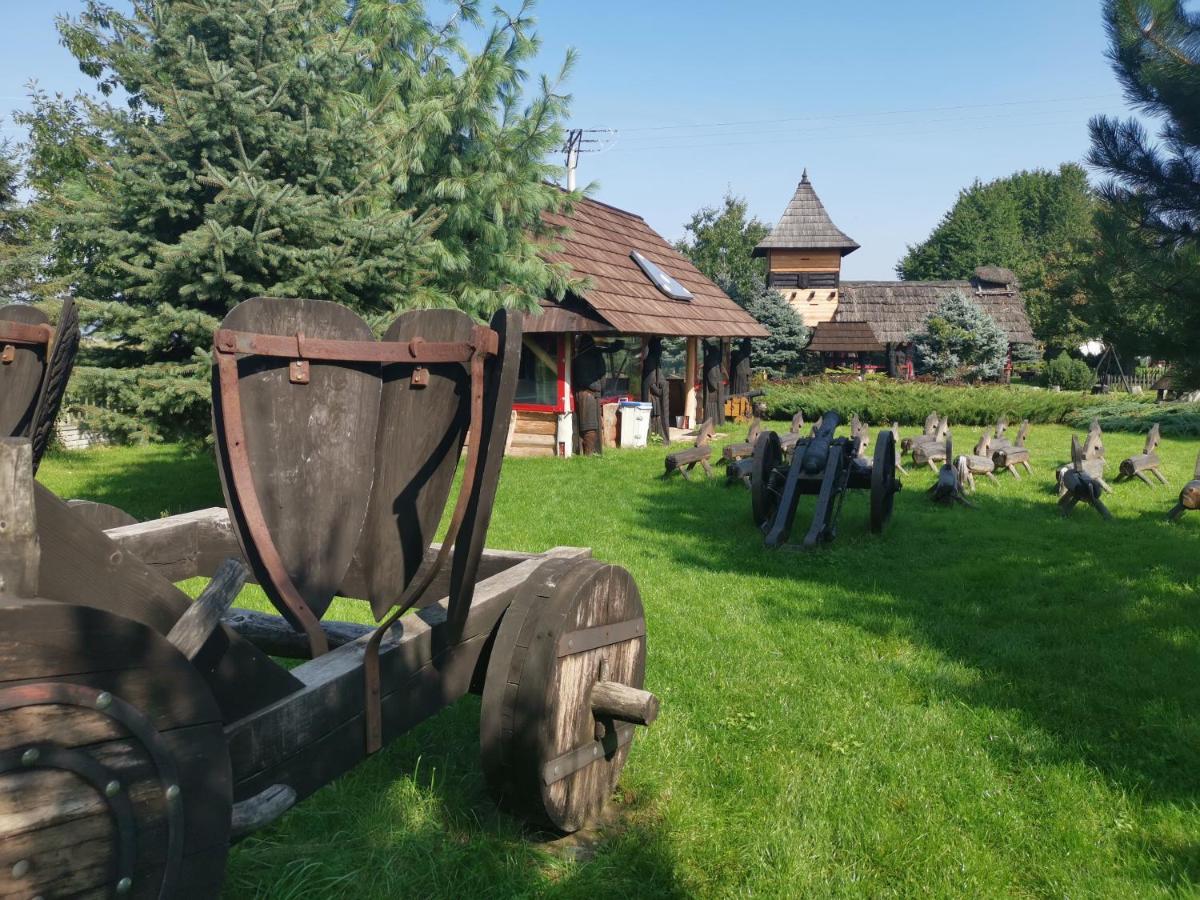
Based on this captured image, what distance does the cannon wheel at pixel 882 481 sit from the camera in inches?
291

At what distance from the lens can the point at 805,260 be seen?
112 ft

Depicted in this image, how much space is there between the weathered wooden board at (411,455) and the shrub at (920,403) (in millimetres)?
17300

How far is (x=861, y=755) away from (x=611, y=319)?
10.1m

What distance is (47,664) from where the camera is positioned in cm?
114

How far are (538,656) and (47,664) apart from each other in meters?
1.30

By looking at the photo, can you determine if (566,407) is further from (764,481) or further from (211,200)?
(211,200)

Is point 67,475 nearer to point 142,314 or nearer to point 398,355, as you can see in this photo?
point 142,314

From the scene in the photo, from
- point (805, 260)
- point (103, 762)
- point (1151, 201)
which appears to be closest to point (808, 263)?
point (805, 260)

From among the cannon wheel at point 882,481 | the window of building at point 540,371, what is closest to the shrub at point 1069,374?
the window of building at point 540,371

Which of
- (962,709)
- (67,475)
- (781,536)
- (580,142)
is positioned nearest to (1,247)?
(67,475)

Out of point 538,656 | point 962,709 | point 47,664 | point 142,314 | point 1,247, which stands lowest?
point 962,709

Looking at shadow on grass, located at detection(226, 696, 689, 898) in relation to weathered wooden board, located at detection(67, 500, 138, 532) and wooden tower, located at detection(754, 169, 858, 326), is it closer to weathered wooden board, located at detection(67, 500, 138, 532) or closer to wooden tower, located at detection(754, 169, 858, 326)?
weathered wooden board, located at detection(67, 500, 138, 532)

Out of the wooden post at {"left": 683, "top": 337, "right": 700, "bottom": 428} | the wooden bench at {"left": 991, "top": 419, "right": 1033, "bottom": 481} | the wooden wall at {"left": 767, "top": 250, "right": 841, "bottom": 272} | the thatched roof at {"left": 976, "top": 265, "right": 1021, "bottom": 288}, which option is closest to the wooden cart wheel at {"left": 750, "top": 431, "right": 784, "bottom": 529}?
the wooden bench at {"left": 991, "top": 419, "right": 1033, "bottom": 481}

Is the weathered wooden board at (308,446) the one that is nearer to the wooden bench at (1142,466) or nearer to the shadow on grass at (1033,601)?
the shadow on grass at (1033,601)
